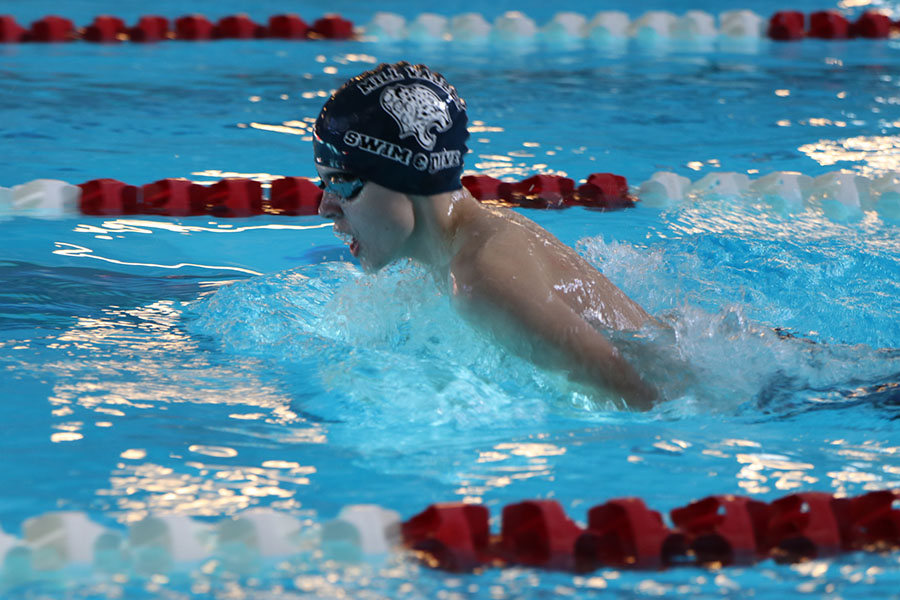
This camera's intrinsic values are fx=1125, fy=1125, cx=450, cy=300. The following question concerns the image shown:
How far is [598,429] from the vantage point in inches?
99.8

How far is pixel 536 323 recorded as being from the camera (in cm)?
243

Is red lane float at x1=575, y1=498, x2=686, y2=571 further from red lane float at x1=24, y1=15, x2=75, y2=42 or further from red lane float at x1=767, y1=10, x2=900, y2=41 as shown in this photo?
red lane float at x1=767, y1=10, x2=900, y2=41

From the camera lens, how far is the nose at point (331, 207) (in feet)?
9.05

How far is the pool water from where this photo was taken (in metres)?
2.12

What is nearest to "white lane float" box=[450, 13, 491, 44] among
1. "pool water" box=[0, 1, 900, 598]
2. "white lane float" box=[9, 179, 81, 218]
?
"pool water" box=[0, 1, 900, 598]

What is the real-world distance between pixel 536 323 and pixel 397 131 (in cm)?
62

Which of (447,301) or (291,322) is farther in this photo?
(291,322)

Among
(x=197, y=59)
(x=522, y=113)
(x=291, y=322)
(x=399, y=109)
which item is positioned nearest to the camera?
(x=399, y=109)

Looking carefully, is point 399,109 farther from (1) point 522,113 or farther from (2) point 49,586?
(1) point 522,113

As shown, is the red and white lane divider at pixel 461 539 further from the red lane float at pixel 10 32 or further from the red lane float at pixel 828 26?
the red lane float at pixel 828 26

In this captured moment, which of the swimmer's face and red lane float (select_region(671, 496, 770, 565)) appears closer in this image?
red lane float (select_region(671, 496, 770, 565))

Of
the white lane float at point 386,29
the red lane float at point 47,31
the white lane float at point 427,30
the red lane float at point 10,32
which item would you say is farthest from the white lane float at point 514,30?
the red lane float at point 10,32

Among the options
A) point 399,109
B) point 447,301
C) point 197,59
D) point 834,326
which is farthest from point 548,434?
point 197,59

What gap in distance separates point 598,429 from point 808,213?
8.26 ft
